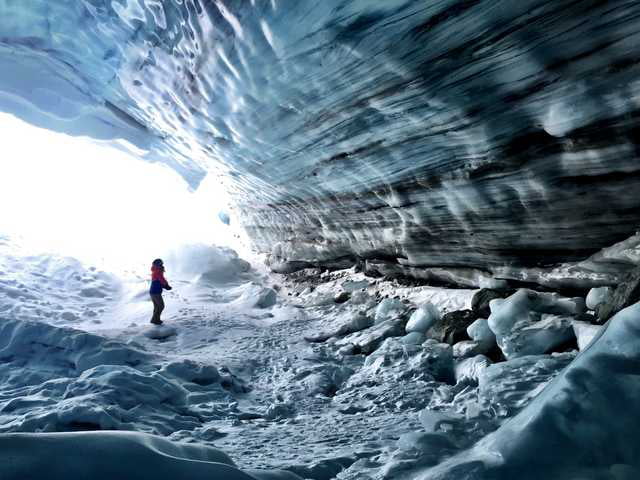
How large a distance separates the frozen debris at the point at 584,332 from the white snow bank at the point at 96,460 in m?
A: 2.21

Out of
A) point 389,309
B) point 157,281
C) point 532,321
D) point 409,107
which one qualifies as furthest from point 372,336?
point 157,281

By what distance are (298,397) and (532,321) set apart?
1859 mm

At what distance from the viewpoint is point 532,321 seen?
3174mm

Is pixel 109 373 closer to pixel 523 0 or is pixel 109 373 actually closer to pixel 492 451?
pixel 492 451

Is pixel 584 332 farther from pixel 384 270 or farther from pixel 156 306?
pixel 156 306

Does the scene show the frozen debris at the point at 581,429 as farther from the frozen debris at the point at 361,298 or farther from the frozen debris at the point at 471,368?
the frozen debris at the point at 361,298

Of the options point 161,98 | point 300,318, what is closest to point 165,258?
point 161,98

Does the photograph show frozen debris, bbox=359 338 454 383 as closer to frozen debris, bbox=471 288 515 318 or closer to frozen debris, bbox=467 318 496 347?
frozen debris, bbox=467 318 496 347

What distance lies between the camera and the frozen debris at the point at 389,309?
16.0 ft

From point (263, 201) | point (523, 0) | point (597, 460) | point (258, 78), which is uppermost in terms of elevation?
point (263, 201)

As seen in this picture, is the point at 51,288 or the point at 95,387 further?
the point at 51,288

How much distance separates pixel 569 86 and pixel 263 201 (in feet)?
22.0

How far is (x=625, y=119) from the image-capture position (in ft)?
8.59

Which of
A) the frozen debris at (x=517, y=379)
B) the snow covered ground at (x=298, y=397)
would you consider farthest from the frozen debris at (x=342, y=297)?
the frozen debris at (x=517, y=379)
